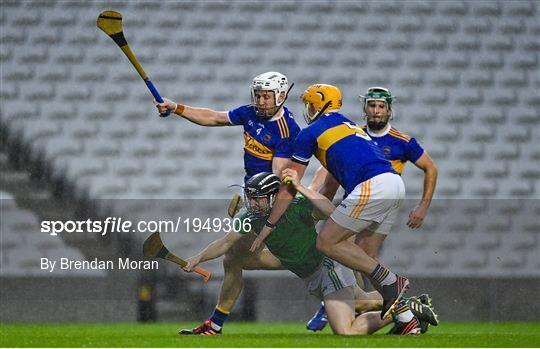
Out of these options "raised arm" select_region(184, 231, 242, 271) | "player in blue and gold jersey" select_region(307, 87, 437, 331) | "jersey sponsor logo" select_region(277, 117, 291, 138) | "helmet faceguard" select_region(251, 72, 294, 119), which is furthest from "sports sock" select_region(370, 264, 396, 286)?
"helmet faceguard" select_region(251, 72, 294, 119)

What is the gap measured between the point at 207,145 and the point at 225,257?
10.7ft

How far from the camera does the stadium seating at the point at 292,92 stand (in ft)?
35.6

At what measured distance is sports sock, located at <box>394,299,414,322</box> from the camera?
745cm

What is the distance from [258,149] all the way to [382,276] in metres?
1.19

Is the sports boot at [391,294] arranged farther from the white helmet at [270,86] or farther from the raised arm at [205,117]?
the raised arm at [205,117]

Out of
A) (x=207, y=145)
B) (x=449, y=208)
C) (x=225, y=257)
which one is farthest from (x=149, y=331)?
(x=449, y=208)

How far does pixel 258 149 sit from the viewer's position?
25.8 ft

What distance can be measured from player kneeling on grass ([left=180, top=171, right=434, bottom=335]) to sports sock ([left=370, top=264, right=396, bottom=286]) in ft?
0.98

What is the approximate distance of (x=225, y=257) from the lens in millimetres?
7824

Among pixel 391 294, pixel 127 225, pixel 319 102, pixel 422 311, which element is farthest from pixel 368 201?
pixel 127 225

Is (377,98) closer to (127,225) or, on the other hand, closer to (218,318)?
(218,318)

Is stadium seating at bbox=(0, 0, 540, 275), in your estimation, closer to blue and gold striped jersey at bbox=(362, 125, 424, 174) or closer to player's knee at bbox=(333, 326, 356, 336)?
blue and gold striped jersey at bbox=(362, 125, 424, 174)

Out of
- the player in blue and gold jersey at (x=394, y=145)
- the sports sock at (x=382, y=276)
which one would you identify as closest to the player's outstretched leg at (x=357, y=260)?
the sports sock at (x=382, y=276)

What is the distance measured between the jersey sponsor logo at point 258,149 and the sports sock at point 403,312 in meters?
1.24
